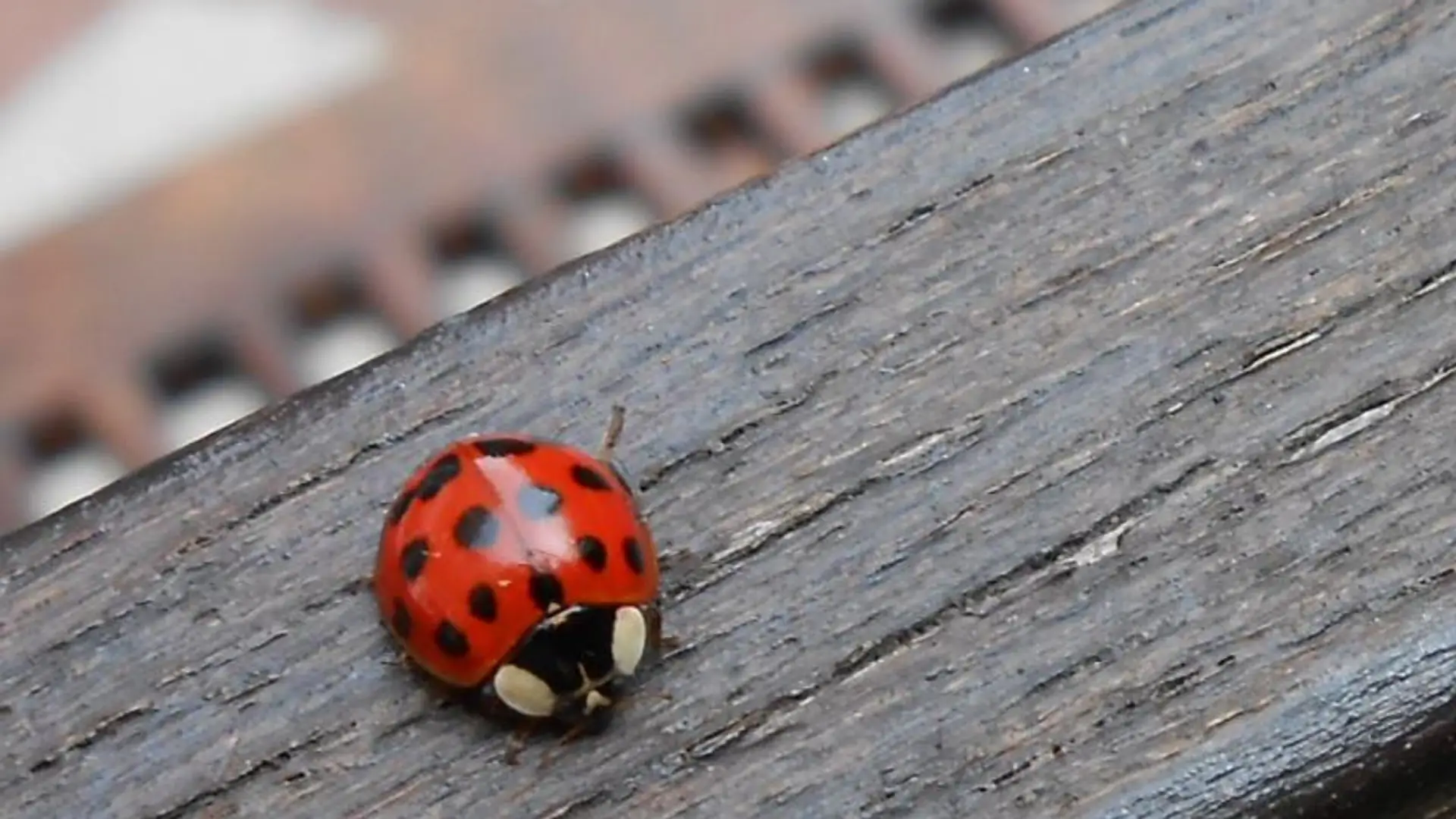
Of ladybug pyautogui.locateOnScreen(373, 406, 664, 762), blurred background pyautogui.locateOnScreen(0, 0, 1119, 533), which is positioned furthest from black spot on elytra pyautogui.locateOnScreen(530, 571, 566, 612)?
blurred background pyautogui.locateOnScreen(0, 0, 1119, 533)

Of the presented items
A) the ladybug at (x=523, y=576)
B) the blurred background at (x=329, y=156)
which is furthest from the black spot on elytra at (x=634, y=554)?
the blurred background at (x=329, y=156)

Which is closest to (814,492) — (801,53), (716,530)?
(716,530)

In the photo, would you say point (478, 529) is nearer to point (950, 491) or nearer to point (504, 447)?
point (504, 447)

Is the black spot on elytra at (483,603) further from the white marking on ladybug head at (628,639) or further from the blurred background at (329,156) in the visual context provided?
the blurred background at (329,156)

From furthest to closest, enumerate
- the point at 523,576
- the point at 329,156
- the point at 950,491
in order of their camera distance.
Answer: the point at 329,156, the point at 523,576, the point at 950,491

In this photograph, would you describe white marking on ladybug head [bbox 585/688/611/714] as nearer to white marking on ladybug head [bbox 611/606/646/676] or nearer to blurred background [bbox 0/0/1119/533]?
white marking on ladybug head [bbox 611/606/646/676]

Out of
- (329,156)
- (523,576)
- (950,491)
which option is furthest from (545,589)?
(329,156)
